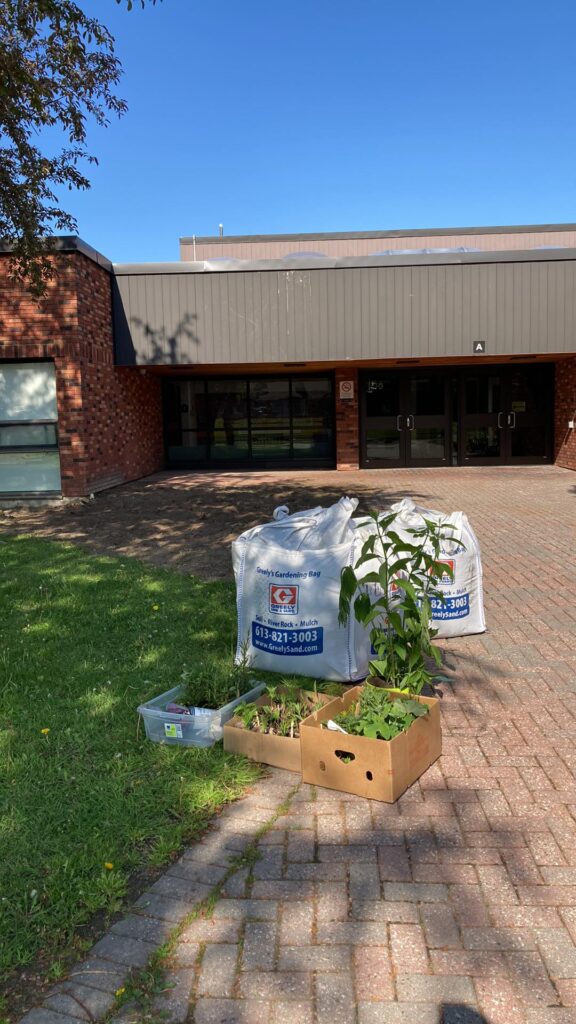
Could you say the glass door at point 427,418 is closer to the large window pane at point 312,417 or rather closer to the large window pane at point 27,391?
the large window pane at point 312,417

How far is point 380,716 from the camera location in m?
3.31

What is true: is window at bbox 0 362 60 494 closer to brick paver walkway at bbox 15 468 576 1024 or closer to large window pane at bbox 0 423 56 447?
large window pane at bbox 0 423 56 447

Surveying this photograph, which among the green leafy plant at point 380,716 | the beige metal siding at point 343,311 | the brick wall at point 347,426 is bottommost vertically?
the green leafy plant at point 380,716

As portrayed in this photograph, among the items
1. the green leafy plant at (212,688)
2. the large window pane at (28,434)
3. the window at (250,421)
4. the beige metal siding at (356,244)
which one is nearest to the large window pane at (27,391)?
the large window pane at (28,434)

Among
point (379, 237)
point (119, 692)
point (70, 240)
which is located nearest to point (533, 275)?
point (70, 240)

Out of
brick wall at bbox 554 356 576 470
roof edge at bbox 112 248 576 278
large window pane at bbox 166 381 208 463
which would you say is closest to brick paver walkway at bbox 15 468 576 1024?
roof edge at bbox 112 248 576 278

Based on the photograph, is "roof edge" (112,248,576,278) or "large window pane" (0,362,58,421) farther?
"roof edge" (112,248,576,278)

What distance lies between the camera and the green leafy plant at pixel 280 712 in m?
3.54

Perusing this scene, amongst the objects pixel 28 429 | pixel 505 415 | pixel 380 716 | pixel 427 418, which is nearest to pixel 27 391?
pixel 28 429

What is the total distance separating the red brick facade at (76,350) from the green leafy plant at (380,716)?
950 cm

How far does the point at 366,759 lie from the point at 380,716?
0.78 feet

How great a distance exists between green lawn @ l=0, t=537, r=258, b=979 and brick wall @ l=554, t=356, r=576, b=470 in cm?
1264

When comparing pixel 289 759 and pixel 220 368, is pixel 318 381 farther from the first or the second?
pixel 289 759

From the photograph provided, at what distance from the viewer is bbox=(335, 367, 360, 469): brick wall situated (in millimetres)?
17719
